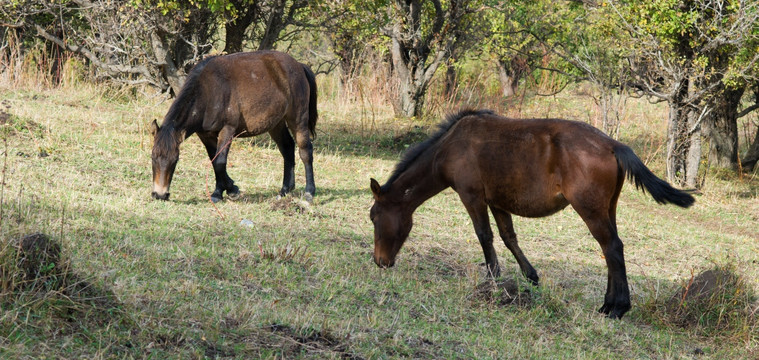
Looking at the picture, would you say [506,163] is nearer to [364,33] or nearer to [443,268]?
[443,268]

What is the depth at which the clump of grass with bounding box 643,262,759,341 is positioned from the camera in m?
6.48

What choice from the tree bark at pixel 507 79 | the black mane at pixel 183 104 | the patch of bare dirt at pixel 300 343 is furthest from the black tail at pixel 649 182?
the tree bark at pixel 507 79

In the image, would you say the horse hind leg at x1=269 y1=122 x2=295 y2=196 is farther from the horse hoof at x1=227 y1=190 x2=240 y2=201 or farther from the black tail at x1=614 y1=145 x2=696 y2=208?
the black tail at x1=614 y1=145 x2=696 y2=208

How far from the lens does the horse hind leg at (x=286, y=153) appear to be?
33.9 ft

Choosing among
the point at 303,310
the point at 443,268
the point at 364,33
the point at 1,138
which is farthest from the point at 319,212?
the point at 364,33

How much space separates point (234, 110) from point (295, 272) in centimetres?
356

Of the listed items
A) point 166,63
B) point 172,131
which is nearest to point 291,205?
point 172,131

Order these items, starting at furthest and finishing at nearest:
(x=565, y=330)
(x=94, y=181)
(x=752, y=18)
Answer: (x=752, y=18)
(x=94, y=181)
(x=565, y=330)

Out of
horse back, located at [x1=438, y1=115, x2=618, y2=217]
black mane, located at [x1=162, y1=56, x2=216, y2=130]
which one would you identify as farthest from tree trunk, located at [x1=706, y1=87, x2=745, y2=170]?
black mane, located at [x1=162, y1=56, x2=216, y2=130]

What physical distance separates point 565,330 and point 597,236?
836mm

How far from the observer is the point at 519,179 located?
660cm

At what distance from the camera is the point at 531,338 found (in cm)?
568

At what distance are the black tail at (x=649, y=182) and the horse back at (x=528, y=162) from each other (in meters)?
0.12

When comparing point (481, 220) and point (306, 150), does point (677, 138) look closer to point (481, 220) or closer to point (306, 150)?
point (306, 150)
